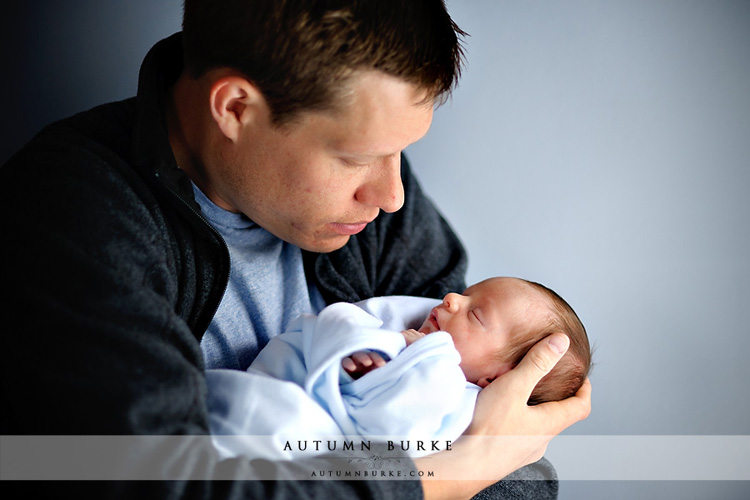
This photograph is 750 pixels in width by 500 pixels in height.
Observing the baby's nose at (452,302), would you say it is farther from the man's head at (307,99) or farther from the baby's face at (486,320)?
the man's head at (307,99)

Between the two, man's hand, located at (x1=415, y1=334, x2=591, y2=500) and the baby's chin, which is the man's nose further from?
man's hand, located at (x1=415, y1=334, x2=591, y2=500)

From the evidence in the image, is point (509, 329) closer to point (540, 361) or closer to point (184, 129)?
point (540, 361)

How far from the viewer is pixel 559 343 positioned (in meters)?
1.33

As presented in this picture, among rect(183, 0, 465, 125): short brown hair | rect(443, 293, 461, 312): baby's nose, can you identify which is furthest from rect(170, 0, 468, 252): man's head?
rect(443, 293, 461, 312): baby's nose

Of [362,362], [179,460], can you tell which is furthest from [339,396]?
[179,460]

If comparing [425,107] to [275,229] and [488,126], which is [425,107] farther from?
[488,126]

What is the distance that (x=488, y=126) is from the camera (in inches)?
77.7

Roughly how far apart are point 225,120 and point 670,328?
60.0 inches

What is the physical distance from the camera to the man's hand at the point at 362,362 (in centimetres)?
125

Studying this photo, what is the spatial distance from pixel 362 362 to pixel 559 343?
44 cm

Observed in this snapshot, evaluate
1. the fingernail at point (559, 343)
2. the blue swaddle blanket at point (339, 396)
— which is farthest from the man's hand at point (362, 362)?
the fingernail at point (559, 343)

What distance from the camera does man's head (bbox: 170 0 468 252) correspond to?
1.14 m

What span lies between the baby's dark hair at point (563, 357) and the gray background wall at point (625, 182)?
58cm

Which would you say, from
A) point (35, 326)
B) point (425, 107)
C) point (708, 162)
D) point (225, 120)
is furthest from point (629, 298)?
point (35, 326)
